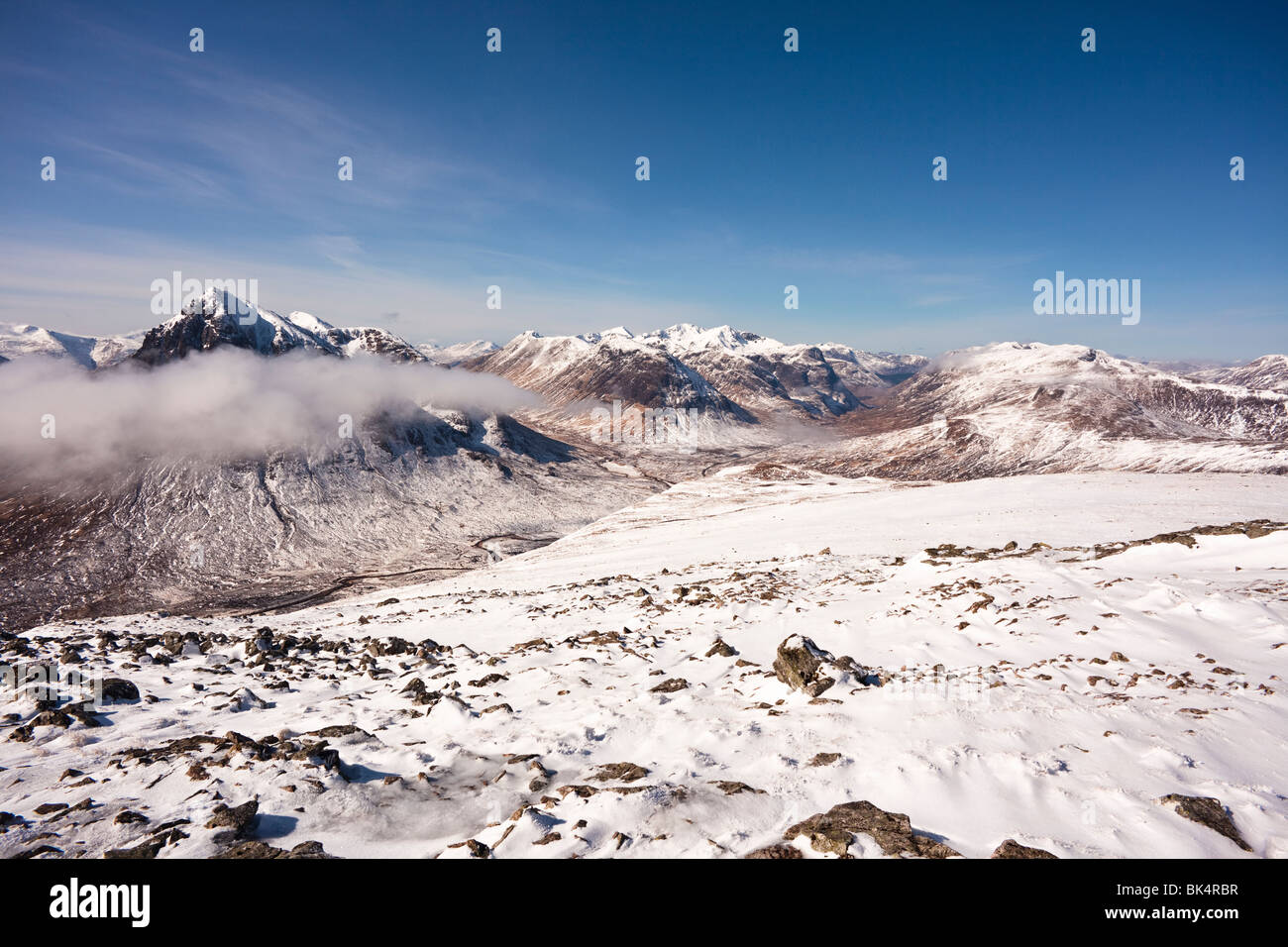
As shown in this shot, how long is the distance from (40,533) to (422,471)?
1916 inches

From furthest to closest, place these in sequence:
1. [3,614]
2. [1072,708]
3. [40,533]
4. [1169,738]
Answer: [40,533] → [3,614] → [1072,708] → [1169,738]

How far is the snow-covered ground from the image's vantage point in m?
6.34

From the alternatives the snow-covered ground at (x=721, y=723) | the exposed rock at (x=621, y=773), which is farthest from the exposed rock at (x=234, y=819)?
the exposed rock at (x=621, y=773)

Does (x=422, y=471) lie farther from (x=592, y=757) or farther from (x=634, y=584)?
(x=592, y=757)

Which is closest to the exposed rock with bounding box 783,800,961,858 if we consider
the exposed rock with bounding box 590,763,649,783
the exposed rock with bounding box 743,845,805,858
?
the exposed rock with bounding box 743,845,805,858

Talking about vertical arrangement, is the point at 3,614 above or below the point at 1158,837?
below

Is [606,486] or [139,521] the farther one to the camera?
[606,486]

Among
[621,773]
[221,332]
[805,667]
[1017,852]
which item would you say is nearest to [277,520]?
[221,332]

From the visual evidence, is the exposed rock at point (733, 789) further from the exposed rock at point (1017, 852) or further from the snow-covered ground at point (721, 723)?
the exposed rock at point (1017, 852)

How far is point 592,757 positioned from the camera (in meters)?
9.02

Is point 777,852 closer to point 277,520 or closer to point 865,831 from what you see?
point 865,831

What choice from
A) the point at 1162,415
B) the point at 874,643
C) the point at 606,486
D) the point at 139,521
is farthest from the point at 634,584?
the point at 1162,415

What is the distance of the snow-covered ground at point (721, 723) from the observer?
634cm

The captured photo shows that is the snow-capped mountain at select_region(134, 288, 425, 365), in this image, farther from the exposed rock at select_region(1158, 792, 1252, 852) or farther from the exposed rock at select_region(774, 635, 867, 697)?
the exposed rock at select_region(1158, 792, 1252, 852)
